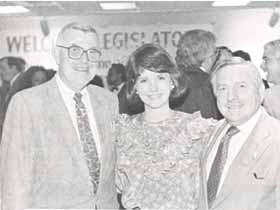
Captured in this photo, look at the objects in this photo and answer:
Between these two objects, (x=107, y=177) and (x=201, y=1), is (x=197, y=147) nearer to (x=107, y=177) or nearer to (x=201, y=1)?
(x=107, y=177)

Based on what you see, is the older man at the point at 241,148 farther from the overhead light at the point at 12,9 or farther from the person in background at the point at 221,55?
the overhead light at the point at 12,9

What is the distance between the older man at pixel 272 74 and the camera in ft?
6.47

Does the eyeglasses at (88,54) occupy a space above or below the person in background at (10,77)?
above

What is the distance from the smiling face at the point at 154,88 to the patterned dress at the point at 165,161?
2.4 inches

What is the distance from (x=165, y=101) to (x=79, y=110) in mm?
313

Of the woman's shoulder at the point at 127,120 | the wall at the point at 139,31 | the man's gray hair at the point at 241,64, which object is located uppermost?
the wall at the point at 139,31

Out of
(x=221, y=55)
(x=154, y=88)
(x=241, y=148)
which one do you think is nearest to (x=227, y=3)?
(x=221, y=55)

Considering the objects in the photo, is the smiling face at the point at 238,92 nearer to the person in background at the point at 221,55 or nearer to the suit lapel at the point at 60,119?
the person in background at the point at 221,55

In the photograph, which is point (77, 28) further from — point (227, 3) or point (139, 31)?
point (227, 3)

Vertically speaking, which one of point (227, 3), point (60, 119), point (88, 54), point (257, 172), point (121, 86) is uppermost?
point (227, 3)

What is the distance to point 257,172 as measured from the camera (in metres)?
1.98

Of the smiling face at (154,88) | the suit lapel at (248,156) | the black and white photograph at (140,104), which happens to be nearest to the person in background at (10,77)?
the black and white photograph at (140,104)

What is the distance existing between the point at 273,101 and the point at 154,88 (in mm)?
416

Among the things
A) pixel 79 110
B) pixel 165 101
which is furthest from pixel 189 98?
pixel 79 110
